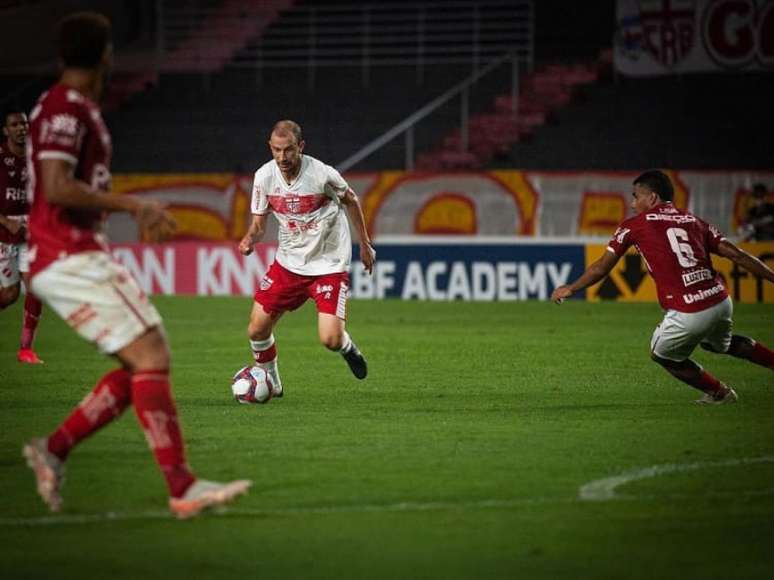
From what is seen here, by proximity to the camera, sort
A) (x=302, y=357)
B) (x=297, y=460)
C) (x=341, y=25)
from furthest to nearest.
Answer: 1. (x=341, y=25)
2. (x=302, y=357)
3. (x=297, y=460)

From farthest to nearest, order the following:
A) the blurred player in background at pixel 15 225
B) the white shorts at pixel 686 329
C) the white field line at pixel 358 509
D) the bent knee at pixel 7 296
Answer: the bent knee at pixel 7 296, the blurred player in background at pixel 15 225, the white shorts at pixel 686 329, the white field line at pixel 358 509

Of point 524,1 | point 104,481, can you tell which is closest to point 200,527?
point 104,481

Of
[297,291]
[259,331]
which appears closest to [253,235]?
[297,291]

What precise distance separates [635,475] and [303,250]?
4473 millimetres

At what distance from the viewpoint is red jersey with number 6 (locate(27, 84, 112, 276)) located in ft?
22.0

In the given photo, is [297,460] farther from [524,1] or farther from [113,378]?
[524,1]

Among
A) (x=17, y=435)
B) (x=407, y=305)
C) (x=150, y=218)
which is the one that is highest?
(x=150, y=218)

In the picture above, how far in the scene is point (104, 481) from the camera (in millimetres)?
7867

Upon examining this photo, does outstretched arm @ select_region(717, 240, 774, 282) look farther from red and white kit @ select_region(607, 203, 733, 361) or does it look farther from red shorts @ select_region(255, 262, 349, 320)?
red shorts @ select_region(255, 262, 349, 320)

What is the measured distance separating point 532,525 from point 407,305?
53.1 ft

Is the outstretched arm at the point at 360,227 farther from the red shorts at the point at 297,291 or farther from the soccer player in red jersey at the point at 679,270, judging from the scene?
the soccer player in red jersey at the point at 679,270

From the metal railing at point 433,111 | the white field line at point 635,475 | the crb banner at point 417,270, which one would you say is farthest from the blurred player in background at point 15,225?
the metal railing at point 433,111

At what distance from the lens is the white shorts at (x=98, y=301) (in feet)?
22.0

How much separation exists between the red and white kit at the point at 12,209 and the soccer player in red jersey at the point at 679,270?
19.9 ft
